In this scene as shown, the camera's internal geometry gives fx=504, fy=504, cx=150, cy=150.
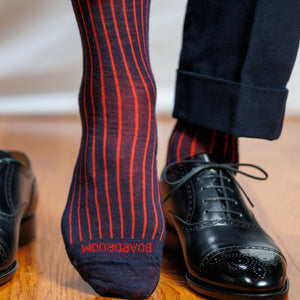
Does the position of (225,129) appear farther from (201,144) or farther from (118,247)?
(118,247)

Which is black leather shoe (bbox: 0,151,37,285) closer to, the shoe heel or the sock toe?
the shoe heel

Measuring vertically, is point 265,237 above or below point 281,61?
below

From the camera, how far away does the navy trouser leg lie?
0.79 meters

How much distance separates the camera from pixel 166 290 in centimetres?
74

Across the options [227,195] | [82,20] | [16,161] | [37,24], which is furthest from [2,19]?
[227,195]

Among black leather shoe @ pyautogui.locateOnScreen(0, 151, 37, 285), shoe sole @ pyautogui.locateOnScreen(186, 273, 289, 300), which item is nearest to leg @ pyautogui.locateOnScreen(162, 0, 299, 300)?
shoe sole @ pyautogui.locateOnScreen(186, 273, 289, 300)

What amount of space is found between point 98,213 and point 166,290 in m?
0.15

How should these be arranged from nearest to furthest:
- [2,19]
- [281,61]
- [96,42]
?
[96,42]
[281,61]
[2,19]

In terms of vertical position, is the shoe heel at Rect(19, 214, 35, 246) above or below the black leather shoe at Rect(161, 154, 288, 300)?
below

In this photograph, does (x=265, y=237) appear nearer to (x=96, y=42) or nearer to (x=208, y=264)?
(x=208, y=264)

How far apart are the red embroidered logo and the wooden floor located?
7 centimetres

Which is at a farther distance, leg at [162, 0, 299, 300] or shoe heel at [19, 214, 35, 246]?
shoe heel at [19, 214, 35, 246]

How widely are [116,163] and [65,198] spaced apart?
43 centimetres

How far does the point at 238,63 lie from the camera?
2.74 feet
